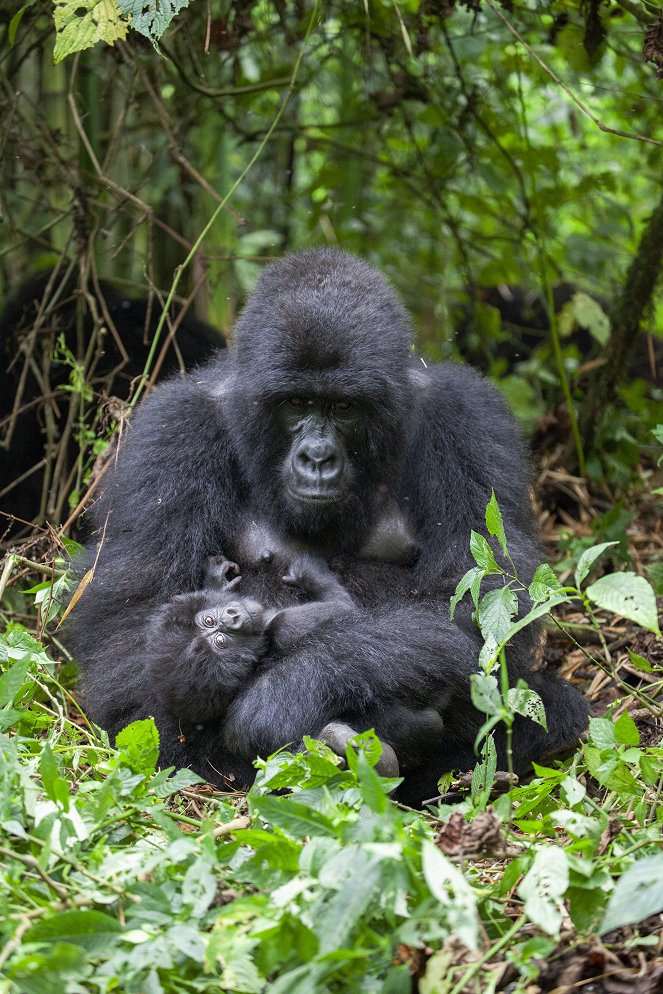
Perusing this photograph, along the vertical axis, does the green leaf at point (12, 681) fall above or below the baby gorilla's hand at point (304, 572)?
above

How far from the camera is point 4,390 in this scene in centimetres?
528

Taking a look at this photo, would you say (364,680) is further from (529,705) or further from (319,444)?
(319,444)

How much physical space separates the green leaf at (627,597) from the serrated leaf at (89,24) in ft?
8.01

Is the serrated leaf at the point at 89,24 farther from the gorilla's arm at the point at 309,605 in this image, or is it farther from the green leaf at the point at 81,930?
the green leaf at the point at 81,930

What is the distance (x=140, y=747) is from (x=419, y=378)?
177 cm

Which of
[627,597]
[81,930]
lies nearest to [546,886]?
[627,597]

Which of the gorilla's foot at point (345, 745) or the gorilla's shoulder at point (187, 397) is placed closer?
the gorilla's foot at point (345, 745)

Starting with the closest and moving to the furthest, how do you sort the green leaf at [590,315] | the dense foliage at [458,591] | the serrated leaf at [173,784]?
the dense foliage at [458,591] → the serrated leaf at [173,784] → the green leaf at [590,315]

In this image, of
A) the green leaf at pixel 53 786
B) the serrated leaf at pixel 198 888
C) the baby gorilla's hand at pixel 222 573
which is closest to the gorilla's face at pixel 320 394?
the baby gorilla's hand at pixel 222 573

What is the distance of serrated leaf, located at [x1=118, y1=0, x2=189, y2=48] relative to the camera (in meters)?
3.51

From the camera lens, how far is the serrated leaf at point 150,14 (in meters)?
3.51

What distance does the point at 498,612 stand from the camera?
266 cm

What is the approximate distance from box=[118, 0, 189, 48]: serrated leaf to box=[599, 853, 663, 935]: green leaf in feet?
9.32

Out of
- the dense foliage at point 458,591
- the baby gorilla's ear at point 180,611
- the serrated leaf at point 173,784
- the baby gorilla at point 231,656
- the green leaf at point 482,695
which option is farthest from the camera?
the baby gorilla's ear at point 180,611
